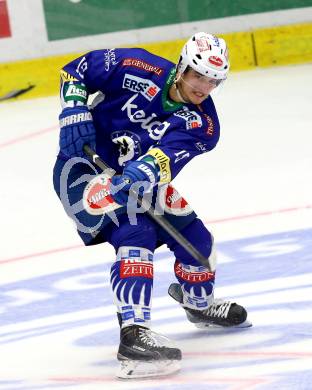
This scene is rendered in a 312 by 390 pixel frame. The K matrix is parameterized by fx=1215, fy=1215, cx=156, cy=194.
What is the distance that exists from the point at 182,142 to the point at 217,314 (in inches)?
31.4

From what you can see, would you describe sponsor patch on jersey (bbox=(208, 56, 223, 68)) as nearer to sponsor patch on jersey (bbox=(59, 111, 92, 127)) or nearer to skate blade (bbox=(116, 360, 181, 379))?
sponsor patch on jersey (bbox=(59, 111, 92, 127))

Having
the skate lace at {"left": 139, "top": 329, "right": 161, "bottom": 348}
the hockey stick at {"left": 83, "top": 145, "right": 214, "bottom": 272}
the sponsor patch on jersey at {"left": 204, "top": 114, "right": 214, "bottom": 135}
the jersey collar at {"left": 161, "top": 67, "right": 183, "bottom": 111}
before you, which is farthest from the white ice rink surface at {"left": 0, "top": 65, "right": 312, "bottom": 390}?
the jersey collar at {"left": 161, "top": 67, "right": 183, "bottom": 111}

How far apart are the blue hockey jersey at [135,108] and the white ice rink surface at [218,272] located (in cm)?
73

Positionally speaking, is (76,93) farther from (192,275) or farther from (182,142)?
(192,275)

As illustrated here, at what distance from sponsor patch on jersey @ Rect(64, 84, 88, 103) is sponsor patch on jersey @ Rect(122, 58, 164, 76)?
0.19m

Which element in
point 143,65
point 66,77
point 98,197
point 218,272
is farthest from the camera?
point 218,272

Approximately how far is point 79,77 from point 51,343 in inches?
41.2

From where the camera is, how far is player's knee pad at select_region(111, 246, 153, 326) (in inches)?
168

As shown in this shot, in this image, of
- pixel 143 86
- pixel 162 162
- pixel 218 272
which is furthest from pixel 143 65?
pixel 218 272

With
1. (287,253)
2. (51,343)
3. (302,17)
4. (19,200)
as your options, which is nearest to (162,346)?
(51,343)

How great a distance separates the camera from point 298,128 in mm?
8094

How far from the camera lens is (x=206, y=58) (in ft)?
14.5

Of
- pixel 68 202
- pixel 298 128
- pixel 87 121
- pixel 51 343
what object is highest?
pixel 87 121

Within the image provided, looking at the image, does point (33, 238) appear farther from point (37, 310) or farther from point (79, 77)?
point (79, 77)
